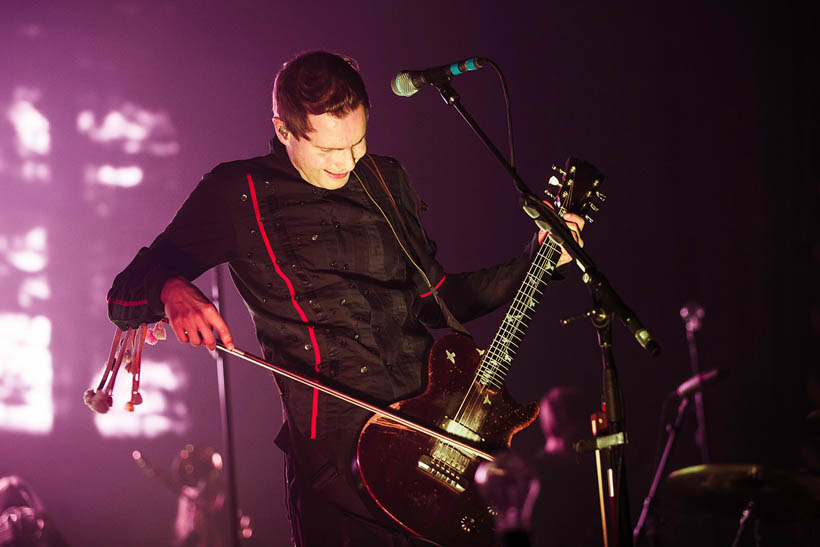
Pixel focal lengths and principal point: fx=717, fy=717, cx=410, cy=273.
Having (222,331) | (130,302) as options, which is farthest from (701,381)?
(130,302)

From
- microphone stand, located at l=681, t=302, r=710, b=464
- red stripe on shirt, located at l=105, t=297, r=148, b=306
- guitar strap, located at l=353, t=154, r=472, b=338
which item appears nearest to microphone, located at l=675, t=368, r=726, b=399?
microphone stand, located at l=681, t=302, r=710, b=464

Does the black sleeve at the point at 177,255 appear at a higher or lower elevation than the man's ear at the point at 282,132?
lower

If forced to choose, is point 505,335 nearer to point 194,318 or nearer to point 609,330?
point 609,330

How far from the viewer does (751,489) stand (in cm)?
267

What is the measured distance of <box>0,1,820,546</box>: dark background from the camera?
3947 mm

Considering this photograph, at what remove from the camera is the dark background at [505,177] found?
395 centimetres

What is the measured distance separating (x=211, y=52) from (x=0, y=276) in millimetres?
2089

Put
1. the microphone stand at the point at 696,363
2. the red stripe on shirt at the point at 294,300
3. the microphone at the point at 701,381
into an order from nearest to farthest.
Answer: the red stripe on shirt at the point at 294,300 → the microphone at the point at 701,381 → the microphone stand at the point at 696,363

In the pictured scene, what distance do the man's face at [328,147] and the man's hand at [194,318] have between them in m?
0.48

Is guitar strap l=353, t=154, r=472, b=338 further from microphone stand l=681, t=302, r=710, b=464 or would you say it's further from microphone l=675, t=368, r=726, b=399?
microphone stand l=681, t=302, r=710, b=464

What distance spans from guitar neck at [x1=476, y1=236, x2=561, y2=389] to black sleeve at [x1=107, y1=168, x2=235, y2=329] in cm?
74

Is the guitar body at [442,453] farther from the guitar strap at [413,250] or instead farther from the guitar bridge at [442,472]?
the guitar strap at [413,250]

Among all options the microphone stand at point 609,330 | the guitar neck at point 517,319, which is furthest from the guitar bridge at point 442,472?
the microphone stand at point 609,330

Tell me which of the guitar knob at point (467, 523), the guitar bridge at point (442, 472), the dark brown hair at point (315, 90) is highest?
the dark brown hair at point (315, 90)
